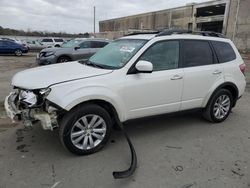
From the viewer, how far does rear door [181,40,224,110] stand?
455cm

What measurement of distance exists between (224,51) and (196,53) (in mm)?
836

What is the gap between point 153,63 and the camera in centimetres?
421

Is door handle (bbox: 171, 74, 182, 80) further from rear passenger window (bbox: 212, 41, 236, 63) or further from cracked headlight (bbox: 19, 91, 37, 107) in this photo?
cracked headlight (bbox: 19, 91, 37, 107)

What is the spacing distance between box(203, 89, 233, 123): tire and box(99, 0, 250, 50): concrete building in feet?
62.8

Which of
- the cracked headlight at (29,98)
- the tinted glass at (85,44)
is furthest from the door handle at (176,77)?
the tinted glass at (85,44)

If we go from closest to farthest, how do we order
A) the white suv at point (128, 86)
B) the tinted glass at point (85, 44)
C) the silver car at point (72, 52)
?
the white suv at point (128, 86) < the silver car at point (72, 52) < the tinted glass at point (85, 44)

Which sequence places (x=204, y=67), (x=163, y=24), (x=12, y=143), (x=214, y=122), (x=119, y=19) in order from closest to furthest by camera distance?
(x=12, y=143)
(x=204, y=67)
(x=214, y=122)
(x=163, y=24)
(x=119, y=19)

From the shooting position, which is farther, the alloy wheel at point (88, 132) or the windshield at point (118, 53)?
the windshield at point (118, 53)

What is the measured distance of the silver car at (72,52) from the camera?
1266 cm

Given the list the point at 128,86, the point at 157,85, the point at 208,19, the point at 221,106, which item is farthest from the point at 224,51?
the point at 208,19

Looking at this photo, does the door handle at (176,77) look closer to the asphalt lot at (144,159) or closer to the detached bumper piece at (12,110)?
the asphalt lot at (144,159)

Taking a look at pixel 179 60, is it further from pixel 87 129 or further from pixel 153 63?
pixel 87 129

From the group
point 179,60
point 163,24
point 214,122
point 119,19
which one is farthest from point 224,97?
point 119,19

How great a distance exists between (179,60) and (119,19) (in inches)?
2498
